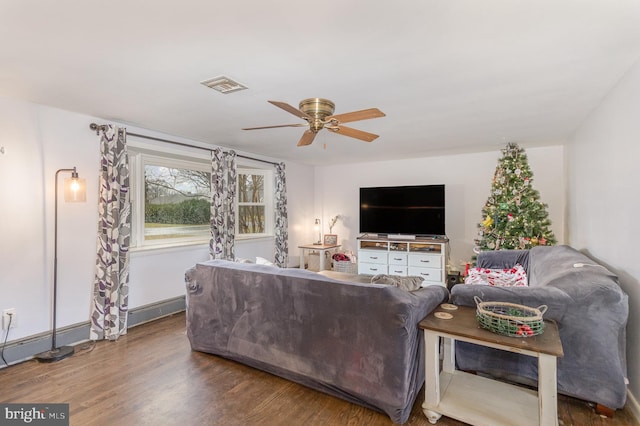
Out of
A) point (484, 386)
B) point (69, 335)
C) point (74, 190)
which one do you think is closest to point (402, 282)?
point (484, 386)

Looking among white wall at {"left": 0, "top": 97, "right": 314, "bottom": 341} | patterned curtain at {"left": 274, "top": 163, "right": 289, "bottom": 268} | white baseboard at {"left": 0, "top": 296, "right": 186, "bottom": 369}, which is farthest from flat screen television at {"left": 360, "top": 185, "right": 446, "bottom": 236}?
white wall at {"left": 0, "top": 97, "right": 314, "bottom": 341}

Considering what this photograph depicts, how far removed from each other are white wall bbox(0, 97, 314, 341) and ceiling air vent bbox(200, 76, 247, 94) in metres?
1.76

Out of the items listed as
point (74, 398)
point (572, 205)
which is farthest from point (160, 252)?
point (572, 205)

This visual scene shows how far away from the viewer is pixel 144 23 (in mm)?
1675

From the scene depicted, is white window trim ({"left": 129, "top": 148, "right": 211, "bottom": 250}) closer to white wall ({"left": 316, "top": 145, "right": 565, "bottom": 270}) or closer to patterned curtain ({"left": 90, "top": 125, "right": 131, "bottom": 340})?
patterned curtain ({"left": 90, "top": 125, "right": 131, "bottom": 340})

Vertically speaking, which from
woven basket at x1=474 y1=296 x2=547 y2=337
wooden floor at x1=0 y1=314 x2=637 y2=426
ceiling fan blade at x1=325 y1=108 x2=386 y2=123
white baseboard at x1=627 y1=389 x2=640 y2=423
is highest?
ceiling fan blade at x1=325 y1=108 x2=386 y2=123

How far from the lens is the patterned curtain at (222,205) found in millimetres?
4461

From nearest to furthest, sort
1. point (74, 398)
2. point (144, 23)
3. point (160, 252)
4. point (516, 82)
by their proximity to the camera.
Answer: point (144, 23), point (74, 398), point (516, 82), point (160, 252)

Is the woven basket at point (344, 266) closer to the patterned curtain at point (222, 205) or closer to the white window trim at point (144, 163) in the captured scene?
the white window trim at point (144, 163)

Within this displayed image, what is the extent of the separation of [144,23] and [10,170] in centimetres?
222

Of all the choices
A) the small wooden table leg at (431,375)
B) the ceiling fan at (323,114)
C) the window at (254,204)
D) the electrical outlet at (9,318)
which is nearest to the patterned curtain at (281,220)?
the window at (254,204)

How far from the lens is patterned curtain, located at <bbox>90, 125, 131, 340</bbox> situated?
3.29 m

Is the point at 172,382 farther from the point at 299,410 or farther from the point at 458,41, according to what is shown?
the point at 458,41

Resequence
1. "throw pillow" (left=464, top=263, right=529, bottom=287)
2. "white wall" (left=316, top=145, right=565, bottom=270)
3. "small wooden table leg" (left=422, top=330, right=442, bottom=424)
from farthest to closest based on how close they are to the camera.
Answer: "white wall" (left=316, top=145, right=565, bottom=270) → "throw pillow" (left=464, top=263, right=529, bottom=287) → "small wooden table leg" (left=422, top=330, right=442, bottom=424)
